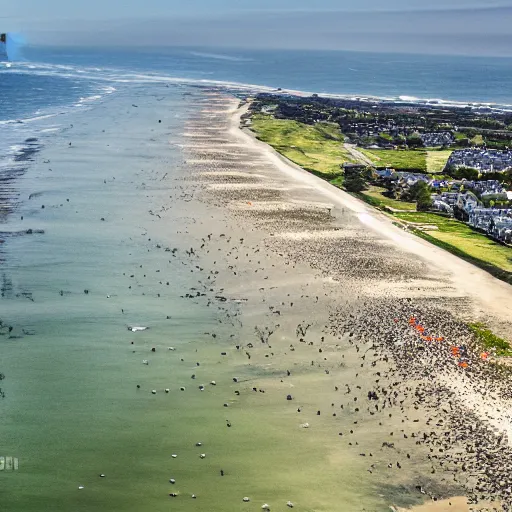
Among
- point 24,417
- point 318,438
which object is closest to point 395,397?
point 318,438

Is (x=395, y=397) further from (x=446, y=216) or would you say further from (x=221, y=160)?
(x=221, y=160)

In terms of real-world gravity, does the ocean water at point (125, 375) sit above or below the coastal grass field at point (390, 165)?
below

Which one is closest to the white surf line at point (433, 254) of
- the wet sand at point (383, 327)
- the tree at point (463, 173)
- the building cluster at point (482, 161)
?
the wet sand at point (383, 327)

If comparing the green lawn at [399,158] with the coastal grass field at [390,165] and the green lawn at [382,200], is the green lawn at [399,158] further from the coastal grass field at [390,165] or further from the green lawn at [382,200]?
the green lawn at [382,200]

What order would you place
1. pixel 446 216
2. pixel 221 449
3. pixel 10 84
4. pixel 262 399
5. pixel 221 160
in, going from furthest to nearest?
pixel 10 84
pixel 221 160
pixel 446 216
pixel 262 399
pixel 221 449

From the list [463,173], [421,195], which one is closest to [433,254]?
[421,195]
